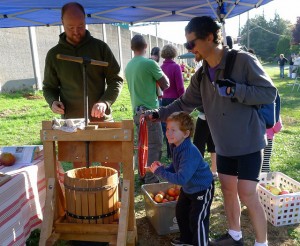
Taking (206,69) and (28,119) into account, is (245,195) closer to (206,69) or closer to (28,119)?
(206,69)

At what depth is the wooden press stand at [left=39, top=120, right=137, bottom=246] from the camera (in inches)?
94.0

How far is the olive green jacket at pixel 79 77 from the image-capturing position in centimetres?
295

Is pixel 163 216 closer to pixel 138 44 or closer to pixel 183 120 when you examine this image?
pixel 183 120

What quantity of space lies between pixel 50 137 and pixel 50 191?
43 cm

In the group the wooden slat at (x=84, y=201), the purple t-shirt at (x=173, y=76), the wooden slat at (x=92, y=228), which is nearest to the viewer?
the wooden slat at (x=84, y=201)

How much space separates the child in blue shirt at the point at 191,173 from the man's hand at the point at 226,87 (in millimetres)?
468

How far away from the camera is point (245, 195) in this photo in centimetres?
239

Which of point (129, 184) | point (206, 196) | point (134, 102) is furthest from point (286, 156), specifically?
point (129, 184)

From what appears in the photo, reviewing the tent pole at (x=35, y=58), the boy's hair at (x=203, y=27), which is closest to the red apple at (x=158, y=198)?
the boy's hair at (x=203, y=27)

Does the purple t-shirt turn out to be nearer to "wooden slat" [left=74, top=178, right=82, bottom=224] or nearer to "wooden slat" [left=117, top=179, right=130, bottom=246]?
"wooden slat" [left=117, top=179, right=130, bottom=246]

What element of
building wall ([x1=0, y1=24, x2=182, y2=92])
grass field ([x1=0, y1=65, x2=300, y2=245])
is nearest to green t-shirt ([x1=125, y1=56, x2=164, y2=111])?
grass field ([x1=0, y1=65, x2=300, y2=245])

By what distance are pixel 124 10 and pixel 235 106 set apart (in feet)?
10.2

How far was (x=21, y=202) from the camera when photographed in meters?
2.57

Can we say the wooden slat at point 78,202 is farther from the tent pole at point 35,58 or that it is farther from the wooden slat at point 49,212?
the tent pole at point 35,58
